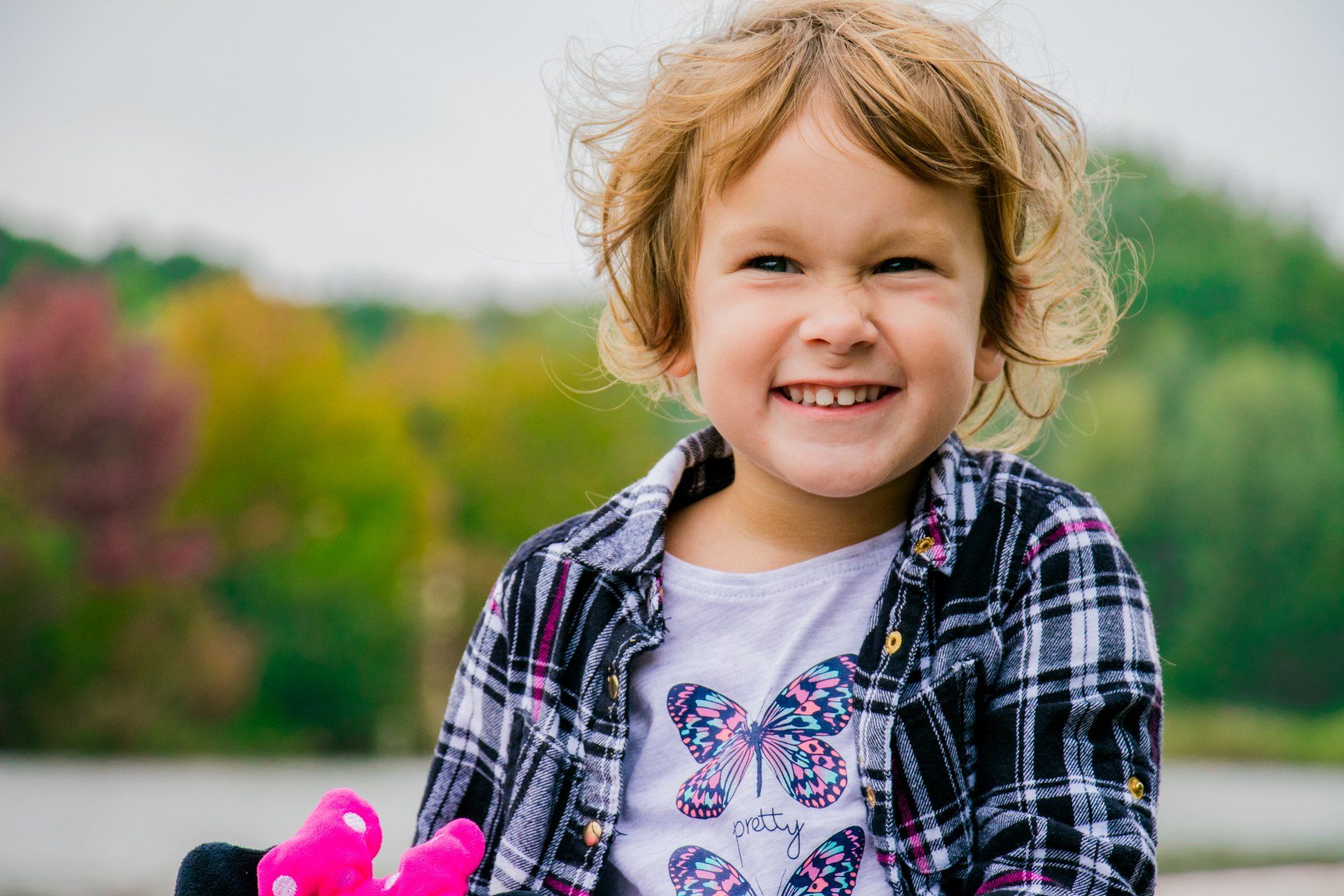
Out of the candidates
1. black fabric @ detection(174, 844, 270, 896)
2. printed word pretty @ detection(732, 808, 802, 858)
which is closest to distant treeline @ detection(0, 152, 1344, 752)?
printed word pretty @ detection(732, 808, 802, 858)

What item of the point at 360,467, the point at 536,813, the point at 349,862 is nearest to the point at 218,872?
the point at 349,862

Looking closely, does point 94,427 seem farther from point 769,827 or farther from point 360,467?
point 769,827

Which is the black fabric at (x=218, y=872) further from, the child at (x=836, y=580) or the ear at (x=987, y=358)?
the ear at (x=987, y=358)

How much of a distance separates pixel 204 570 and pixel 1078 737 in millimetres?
3470

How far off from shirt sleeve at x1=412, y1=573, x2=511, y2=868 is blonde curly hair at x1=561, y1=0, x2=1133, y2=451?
343mm

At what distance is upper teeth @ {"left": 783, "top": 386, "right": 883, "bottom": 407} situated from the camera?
3.20 ft

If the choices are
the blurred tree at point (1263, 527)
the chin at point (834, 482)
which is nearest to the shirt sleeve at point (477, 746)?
the chin at point (834, 482)

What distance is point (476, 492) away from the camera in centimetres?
380

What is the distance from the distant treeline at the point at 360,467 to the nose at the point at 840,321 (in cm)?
257

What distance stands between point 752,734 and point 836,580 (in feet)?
0.51

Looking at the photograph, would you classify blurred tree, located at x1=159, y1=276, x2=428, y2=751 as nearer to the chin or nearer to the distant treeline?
the distant treeline

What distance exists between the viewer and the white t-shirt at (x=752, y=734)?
3.15ft

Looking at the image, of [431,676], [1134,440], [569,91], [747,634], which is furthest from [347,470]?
[747,634]

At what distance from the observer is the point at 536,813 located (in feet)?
3.39
